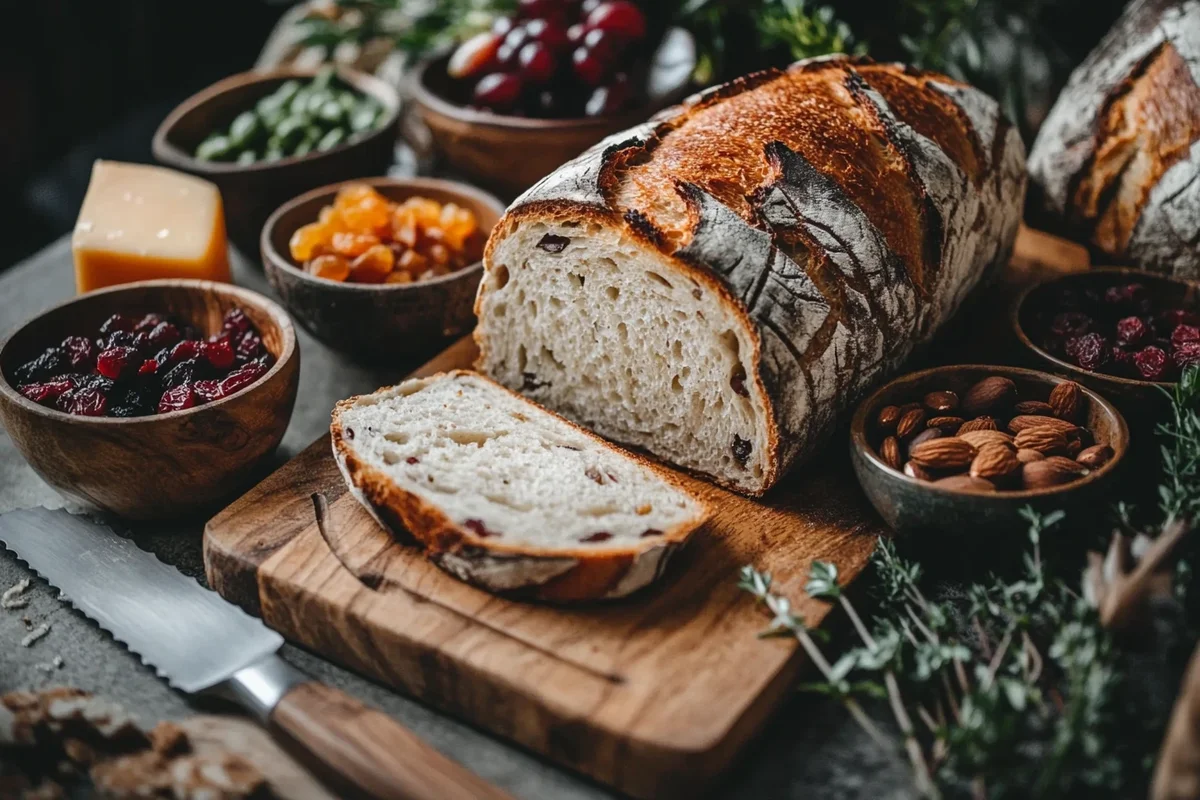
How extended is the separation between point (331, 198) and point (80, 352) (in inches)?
41.7

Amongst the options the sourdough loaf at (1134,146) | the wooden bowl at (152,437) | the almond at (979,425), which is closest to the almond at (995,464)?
the almond at (979,425)

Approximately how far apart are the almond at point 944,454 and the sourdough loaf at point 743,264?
289 millimetres

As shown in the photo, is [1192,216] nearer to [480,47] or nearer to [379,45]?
[480,47]

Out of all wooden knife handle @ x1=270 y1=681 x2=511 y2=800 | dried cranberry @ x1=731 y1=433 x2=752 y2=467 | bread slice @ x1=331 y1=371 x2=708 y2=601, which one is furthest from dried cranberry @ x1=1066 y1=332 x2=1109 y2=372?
wooden knife handle @ x1=270 y1=681 x2=511 y2=800

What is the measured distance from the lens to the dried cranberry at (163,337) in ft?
8.82

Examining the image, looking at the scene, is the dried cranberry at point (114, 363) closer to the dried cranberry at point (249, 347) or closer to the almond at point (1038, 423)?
the dried cranberry at point (249, 347)

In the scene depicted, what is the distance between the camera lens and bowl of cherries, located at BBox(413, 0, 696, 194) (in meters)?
3.55

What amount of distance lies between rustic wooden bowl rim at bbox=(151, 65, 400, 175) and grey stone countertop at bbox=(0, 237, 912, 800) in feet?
4.21

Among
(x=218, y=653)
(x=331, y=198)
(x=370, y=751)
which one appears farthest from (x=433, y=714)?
(x=331, y=198)

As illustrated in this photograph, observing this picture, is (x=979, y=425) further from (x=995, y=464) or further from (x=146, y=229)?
(x=146, y=229)

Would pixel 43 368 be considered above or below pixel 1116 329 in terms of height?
below

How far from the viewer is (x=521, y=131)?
3.53 m

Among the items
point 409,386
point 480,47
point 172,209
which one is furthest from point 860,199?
point 172,209

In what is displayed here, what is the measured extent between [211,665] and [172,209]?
5.26 ft
